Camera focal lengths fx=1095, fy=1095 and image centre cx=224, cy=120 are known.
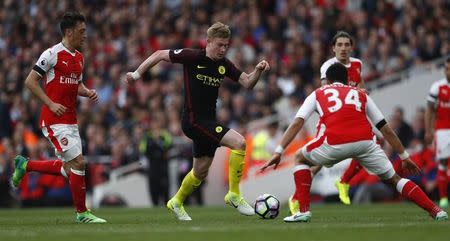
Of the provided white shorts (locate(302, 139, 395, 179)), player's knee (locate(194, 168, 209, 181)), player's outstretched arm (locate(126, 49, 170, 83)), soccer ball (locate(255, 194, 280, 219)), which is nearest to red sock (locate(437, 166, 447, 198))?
soccer ball (locate(255, 194, 280, 219))

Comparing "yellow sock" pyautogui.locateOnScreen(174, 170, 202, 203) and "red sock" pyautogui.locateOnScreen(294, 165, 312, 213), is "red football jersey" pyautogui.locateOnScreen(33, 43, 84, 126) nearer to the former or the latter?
"yellow sock" pyautogui.locateOnScreen(174, 170, 202, 203)

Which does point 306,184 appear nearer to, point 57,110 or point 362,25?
point 57,110

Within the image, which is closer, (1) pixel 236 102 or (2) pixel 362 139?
(2) pixel 362 139

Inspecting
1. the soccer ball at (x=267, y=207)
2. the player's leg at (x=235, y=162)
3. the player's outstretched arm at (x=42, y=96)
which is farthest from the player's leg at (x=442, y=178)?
the player's outstretched arm at (x=42, y=96)

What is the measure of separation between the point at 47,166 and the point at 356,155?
4045 mm

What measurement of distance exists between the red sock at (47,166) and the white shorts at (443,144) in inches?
279

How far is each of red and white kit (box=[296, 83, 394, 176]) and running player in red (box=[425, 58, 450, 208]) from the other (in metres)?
5.88

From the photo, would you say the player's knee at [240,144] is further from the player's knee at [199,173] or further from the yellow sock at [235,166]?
the player's knee at [199,173]

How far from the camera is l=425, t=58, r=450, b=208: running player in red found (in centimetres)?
1788

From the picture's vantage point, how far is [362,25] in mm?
25656

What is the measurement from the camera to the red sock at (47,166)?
13750mm

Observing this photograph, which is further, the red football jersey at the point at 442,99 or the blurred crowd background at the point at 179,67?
the blurred crowd background at the point at 179,67

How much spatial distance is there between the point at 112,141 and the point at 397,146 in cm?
1467

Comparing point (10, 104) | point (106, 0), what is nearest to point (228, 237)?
point (10, 104)
